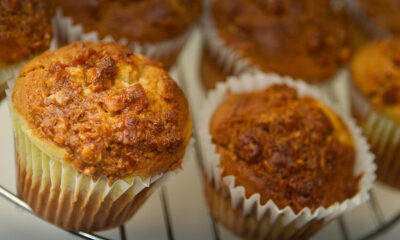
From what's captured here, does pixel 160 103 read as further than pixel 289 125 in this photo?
No

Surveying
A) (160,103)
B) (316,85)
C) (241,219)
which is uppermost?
(160,103)

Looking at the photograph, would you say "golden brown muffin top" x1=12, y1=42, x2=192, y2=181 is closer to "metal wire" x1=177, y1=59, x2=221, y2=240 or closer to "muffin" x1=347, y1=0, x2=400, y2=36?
"metal wire" x1=177, y1=59, x2=221, y2=240

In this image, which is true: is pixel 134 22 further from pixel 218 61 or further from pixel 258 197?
pixel 258 197

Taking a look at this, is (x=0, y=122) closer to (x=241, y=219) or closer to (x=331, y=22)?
(x=241, y=219)

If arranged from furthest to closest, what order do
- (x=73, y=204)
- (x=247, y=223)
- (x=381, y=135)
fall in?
1. (x=381, y=135)
2. (x=247, y=223)
3. (x=73, y=204)

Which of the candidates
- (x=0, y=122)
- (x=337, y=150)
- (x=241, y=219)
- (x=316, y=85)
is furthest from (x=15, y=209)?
(x=316, y=85)

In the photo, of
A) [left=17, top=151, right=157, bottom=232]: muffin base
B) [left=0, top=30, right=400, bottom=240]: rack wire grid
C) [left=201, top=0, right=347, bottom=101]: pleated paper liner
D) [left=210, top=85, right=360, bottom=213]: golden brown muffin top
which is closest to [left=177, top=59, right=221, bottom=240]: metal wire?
[left=0, top=30, right=400, bottom=240]: rack wire grid

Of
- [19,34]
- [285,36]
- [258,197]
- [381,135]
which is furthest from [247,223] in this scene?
[19,34]
